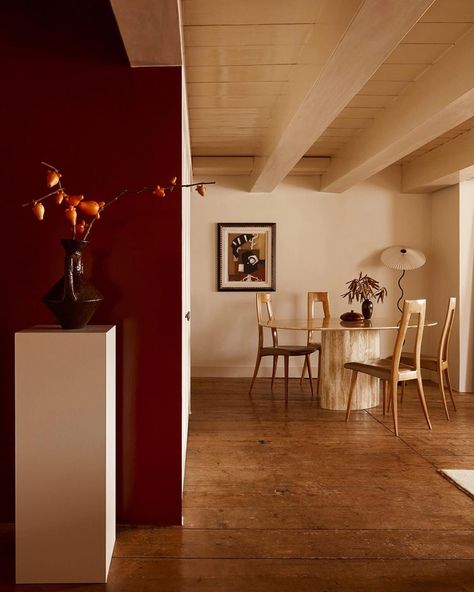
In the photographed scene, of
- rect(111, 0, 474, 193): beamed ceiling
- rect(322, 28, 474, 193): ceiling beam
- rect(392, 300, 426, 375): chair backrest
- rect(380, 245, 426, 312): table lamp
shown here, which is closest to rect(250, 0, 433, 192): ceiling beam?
rect(111, 0, 474, 193): beamed ceiling

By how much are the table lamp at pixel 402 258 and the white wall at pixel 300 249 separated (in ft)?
0.93

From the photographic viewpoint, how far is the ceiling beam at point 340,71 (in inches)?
82.4

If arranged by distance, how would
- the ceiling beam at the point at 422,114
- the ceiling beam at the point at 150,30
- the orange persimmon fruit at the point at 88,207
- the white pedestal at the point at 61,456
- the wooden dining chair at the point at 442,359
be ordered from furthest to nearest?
the wooden dining chair at the point at 442,359, the ceiling beam at the point at 422,114, the orange persimmon fruit at the point at 88,207, the white pedestal at the point at 61,456, the ceiling beam at the point at 150,30

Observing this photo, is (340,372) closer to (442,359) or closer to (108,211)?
(442,359)

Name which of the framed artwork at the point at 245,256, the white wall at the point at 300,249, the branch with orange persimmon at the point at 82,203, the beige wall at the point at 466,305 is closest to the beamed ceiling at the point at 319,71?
the branch with orange persimmon at the point at 82,203

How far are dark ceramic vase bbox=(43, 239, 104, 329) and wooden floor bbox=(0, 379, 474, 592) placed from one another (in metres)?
1.03

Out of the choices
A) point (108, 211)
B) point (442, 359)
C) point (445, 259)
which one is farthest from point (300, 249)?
point (108, 211)

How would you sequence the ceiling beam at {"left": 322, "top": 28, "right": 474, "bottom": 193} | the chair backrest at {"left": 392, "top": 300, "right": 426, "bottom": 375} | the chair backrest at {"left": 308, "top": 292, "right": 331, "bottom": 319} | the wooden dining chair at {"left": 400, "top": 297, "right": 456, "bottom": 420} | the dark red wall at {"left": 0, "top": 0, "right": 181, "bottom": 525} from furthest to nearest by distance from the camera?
the chair backrest at {"left": 308, "top": 292, "right": 331, "bottom": 319}
the wooden dining chair at {"left": 400, "top": 297, "right": 456, "bottom": 420}
the chair backrest at {"left": 392, "top": 300, "right": 426, "bottom": 375}
the ceiling beam at {"left": 322, "top": 28, "right": 474, "bottom": 193}
the dark red wall at {"left": 0, "top": 0, "right": 181, "bottom": 525}

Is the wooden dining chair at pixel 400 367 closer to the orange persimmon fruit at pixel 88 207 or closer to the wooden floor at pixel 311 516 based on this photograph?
the wooden floor at pixel 311 516

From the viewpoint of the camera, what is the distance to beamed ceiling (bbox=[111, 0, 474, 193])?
2.23 meters

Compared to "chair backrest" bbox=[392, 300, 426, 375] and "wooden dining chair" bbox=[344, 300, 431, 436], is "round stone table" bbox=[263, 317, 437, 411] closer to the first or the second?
"wooden dining chair" bbox=[344, 300, 431, 436]

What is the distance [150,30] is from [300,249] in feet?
14.2

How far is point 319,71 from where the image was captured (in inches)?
105

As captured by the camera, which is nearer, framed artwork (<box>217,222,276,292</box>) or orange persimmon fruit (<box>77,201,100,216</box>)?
orange persimmon fruit (<box>77,201,100,216</box>)
